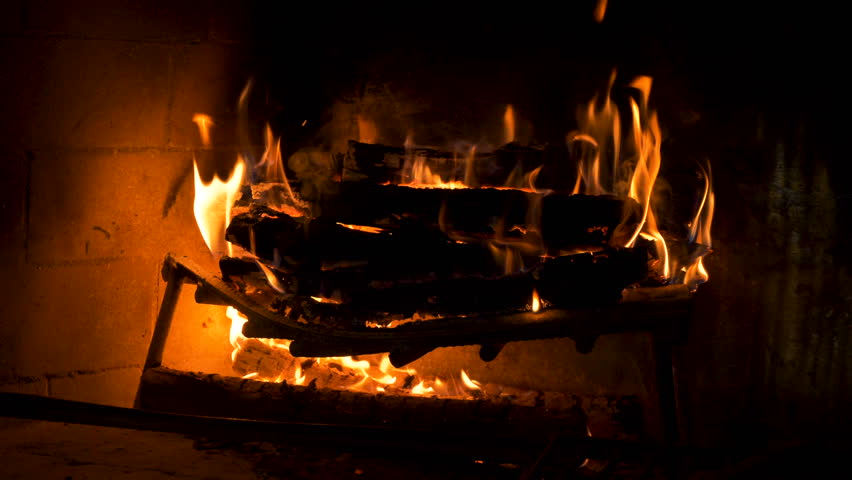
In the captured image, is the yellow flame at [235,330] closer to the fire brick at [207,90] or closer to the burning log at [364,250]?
the fire brick at [207,90]

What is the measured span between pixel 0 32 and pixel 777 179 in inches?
89.2

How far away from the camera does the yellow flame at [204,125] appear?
2891 mm

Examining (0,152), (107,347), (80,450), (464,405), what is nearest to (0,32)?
(0,152)

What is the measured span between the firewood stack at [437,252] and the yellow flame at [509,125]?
610mm

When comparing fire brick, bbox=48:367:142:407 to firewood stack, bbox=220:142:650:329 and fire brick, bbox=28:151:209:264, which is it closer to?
fire brick, bbox=28:151:209:264

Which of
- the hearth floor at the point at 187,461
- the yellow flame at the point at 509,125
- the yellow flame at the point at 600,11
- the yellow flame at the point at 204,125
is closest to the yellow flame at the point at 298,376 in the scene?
the hearth floor at the point at 187,461

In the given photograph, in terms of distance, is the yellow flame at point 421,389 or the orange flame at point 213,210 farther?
the orange flame at point 213,210

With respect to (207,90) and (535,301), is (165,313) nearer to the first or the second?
(207,90)

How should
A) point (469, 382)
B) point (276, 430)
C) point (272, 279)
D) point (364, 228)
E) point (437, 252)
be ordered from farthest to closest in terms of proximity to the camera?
point (469, 382) → point (364, 228) → point (272, 279) → point (437, 252) → point (276, 430)

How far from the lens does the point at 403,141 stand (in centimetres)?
307

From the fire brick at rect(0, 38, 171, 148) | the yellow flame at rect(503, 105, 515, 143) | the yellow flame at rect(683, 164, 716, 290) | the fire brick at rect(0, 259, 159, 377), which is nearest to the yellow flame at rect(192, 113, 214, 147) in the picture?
the fire brick at rect(0, 38, 171, 148)

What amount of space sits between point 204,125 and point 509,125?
101cm

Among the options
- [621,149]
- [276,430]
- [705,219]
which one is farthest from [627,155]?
[276,430]

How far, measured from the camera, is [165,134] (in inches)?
111
